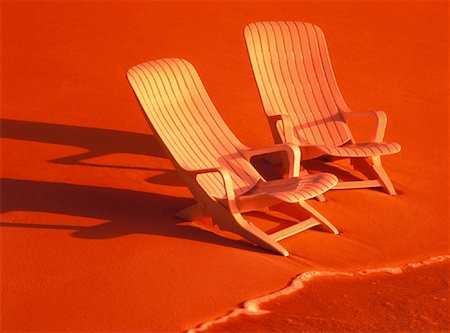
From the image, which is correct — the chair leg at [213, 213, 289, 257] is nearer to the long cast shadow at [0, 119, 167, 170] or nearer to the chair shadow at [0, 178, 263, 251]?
the chair shadow at [0, 178, 263, 251]

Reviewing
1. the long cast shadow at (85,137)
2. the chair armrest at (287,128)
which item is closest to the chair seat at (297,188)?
the chair armrest at (287,128)

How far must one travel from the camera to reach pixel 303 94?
10.2 metres

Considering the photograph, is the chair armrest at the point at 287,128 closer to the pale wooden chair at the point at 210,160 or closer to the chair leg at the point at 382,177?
the pale wooden chair at the point at 210,160

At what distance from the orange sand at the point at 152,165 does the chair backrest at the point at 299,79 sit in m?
0.71

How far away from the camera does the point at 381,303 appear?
25.2 ft

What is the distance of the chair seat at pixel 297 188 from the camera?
7.91 metres

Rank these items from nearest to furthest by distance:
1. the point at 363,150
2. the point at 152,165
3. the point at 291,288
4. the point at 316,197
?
the point at 291,288, the point at 363,150, the point at 316,197, the point at 152,165

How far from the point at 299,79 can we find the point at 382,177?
1.36 metres

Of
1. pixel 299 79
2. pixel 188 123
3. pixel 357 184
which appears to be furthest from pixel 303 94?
pixel 188 123

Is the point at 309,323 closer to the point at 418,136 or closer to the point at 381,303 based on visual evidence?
the point at 381,303

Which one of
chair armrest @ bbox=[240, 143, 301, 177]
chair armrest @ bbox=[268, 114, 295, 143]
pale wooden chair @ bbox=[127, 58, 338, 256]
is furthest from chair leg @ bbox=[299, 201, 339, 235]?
chair armrest @ bbox=[268, 114, 295, 143]

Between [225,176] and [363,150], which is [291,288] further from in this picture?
[363,150]

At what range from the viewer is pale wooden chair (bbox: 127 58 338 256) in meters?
8.27

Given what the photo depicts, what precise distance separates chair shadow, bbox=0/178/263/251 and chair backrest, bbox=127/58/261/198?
42 cm
